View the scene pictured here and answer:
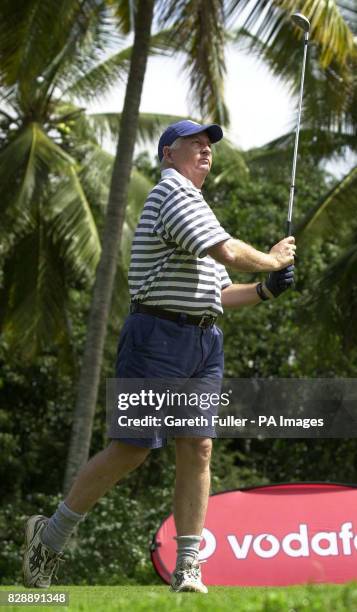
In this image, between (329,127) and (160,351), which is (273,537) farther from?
(329,127)

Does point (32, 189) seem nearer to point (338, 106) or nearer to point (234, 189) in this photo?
point (338, 106)

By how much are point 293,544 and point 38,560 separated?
310 centimetres

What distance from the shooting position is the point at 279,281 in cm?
579

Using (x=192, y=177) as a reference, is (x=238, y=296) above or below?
below

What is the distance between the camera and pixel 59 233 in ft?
65.0

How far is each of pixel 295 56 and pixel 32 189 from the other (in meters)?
4.66

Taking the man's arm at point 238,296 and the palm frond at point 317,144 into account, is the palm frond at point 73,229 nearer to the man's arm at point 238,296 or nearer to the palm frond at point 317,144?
the palm frond at point 317,144

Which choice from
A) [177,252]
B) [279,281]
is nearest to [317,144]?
[279,281]

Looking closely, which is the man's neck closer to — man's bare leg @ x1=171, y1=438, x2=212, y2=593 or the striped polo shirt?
the striped polo shirt

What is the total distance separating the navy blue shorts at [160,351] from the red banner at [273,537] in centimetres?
258

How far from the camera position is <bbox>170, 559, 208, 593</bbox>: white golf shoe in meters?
5.26

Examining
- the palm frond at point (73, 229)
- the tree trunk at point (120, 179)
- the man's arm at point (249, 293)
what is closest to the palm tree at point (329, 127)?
the tree trunk at point (120, 179)

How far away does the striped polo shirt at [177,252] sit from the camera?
17.3ft

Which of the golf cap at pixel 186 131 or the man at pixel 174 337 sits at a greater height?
the golf cap at pixel 186 131
